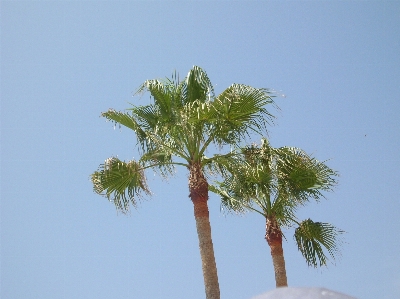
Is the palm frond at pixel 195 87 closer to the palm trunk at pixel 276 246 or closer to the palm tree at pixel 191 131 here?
the palm tree at pixel 191 131

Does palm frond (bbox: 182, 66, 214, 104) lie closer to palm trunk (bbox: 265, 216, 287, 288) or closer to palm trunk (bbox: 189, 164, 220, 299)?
palm trunk (bbox: 189, 164, 220, 299)

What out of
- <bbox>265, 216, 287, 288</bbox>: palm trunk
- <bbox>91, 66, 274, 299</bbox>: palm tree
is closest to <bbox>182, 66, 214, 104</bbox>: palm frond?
<bbox>91, 66, 274, 299</bbox>: palm tree

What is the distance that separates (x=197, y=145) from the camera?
1183 cm

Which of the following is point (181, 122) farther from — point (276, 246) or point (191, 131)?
point (276, 246)

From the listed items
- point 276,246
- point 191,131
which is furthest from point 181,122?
point 276,246

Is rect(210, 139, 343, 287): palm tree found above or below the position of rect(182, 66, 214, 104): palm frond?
below

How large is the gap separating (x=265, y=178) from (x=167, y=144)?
252cm

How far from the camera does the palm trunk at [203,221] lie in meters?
11.2

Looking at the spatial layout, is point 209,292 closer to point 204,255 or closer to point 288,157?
point 204,255

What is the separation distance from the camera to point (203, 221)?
11.7 m

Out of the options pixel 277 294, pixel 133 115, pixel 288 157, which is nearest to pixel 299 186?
pixel 288 157

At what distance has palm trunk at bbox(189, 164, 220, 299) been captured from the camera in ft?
36.8

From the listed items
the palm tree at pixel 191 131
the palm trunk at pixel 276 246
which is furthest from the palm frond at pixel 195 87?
the palm trunk at pixel 276 246

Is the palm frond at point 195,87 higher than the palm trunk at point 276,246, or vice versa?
the palm frond at point 195,87
